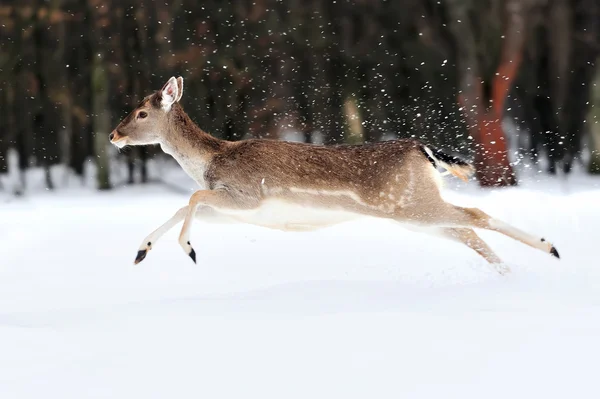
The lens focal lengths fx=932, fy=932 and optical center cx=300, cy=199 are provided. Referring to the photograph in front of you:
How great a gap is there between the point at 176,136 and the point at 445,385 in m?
3.56

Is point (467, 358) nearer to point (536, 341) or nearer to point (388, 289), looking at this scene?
point (536, 341)

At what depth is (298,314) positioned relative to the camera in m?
5.69

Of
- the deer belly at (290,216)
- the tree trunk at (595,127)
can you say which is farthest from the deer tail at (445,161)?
the tree trunk at (595,127)

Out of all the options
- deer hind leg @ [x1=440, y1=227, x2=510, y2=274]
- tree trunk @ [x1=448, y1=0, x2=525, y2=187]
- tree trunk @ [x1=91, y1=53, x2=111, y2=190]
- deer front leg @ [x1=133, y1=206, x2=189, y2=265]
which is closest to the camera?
deer front leg @ [x1=133, y1=206, x2=189, y2=265]

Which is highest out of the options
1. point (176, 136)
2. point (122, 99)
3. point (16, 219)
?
point (176, 136)

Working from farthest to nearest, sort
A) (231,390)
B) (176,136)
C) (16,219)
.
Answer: (16,219) < (176,136) < (231,390)

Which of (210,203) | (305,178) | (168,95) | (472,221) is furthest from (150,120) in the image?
(472,221)

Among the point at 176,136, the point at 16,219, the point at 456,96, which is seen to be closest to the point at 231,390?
the point at 176,136

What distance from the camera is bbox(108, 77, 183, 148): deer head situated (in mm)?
7066

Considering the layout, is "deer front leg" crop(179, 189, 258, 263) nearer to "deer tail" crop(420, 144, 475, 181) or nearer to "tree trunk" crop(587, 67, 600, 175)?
"deer tail" crop(420, 144, 475, 181)

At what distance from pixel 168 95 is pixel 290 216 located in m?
1.32

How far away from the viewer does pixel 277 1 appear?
15648mm

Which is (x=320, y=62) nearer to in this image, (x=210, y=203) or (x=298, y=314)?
(x=210, y=203)

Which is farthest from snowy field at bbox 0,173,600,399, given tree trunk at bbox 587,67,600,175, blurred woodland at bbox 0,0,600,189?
blurred woodland at bbox 0,0,600,189
